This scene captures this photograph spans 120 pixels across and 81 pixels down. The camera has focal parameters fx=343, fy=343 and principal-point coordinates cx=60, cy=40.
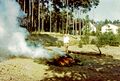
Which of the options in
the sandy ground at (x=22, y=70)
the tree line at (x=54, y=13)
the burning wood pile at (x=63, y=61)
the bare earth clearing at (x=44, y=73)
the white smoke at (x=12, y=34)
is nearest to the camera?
the sandy ground at (x=22, y=70)

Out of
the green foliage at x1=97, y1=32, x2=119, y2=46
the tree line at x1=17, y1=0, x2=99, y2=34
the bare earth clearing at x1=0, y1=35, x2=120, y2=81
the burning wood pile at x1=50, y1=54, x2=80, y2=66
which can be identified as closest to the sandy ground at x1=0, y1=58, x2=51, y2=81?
the bare earth clearing at x1=0, y1=35, x2=120, y2=81

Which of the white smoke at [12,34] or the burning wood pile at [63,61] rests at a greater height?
the white smoke at [12,34]

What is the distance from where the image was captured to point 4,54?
24172 millimetres

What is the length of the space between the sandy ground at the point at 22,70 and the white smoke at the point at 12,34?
1765 millimetres

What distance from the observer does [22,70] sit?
64.0ft

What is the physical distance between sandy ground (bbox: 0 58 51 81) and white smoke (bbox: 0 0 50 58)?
5.79 ft

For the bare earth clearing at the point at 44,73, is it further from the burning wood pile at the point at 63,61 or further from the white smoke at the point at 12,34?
the white smoke at the point at 12,34

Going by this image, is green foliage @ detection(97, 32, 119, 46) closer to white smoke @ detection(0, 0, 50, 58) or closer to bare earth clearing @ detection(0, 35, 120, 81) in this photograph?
white smoke @ detection(0, 0, 50, 58)

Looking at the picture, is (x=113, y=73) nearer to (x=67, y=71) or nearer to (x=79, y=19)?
(x=67, y=71)

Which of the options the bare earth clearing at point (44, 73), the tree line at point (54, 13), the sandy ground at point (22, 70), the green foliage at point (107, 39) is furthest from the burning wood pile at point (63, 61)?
the tree line at point (54, 13)

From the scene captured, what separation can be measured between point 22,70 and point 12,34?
14.1 feet

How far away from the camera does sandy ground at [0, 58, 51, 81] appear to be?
58.9 feet

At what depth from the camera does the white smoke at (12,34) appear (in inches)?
878

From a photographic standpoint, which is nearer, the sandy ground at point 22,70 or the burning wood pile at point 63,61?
the sandy ground at point 22,70
